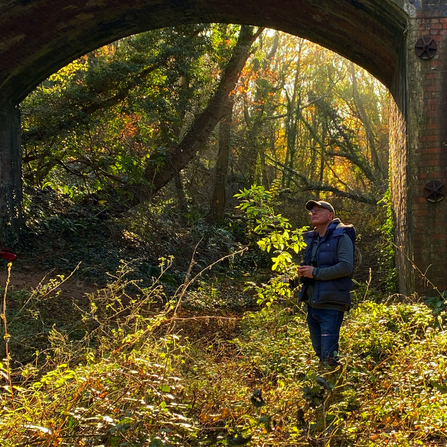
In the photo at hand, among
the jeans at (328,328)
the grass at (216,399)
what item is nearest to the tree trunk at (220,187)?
the grass at (216,399)

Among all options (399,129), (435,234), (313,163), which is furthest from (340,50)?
(313,163)

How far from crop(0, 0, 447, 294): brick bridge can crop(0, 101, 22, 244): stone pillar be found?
21 millimetres

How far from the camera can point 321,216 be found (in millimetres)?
4996

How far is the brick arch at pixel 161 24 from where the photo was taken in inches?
315

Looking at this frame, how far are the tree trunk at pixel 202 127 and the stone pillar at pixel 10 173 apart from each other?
3.54 m

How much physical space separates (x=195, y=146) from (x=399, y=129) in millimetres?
6949

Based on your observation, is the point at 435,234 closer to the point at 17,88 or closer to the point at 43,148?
the point at 17,88

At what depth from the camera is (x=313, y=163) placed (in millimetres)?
27688

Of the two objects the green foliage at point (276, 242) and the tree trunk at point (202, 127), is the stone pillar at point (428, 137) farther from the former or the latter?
the tree trunk at point (202, 127)

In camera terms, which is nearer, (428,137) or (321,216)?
(321,216)

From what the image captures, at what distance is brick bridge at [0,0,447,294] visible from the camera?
291 inches

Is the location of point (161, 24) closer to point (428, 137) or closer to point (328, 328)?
point (428, 137)

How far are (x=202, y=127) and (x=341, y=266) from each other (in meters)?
10.4

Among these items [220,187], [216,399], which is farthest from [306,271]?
[220,187]
